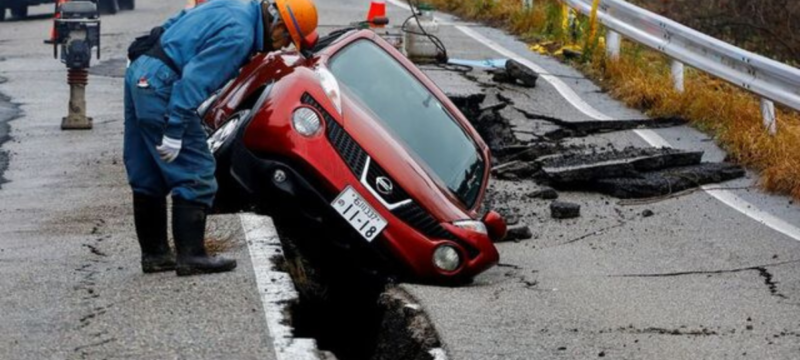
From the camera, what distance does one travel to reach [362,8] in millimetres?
23172

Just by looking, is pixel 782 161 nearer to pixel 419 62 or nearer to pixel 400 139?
pixel 400 139

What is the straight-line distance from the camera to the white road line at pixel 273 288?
6.04 meters

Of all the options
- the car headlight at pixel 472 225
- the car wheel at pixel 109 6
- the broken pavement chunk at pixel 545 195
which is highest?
the car headlight at pixel 472 225

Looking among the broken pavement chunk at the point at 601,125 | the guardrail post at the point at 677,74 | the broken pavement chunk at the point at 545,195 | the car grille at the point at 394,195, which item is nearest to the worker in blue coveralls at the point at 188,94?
the car grille at the point at 394,195

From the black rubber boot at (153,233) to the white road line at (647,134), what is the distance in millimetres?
3884

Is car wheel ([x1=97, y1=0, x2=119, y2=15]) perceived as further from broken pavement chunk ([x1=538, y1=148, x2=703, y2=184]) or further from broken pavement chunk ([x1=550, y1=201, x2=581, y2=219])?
broken pavement chunk ([x1=550, y1=201, x2=581, y2=219])

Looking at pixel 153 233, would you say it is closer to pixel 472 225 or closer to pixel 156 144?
pixel 156 144

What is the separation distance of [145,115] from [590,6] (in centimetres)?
1062

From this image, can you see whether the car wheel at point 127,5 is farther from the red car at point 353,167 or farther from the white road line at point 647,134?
the red car at point 353,167

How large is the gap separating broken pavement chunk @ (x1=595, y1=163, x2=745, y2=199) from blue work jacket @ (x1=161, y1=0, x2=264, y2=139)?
12.5 ft

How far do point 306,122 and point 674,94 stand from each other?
21.2ft

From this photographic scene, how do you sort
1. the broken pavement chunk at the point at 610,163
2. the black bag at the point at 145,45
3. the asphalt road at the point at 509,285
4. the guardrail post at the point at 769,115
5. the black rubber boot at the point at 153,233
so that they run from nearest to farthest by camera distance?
1. the asphalt road at the point at 509,285
2. the black bag at the point at 145,45
3. the black rubber boot at the point at 153,233
4. the broken pavement chunk at the point at 610,163
5. the guardrail post at the point at 769,115

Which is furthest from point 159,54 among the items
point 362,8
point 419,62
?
point 362,8

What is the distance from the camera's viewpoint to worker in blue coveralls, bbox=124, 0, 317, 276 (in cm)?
718
